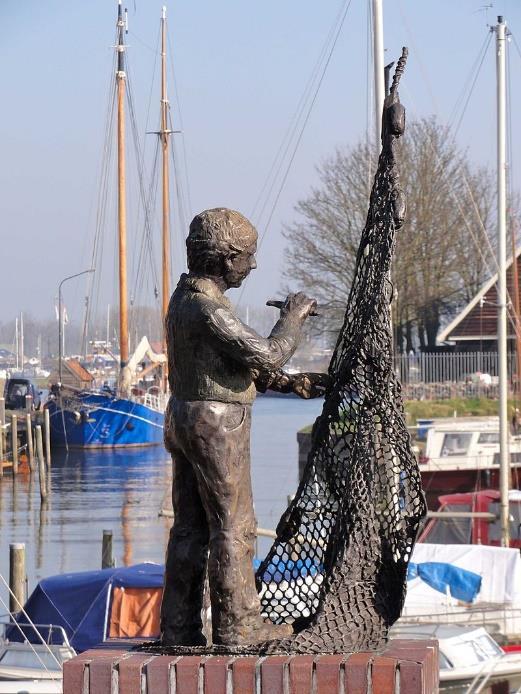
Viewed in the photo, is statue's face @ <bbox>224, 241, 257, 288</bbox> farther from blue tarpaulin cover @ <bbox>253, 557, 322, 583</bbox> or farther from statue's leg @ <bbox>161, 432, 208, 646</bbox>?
blue tarpaulin cover @ <bbox>253, 557, 322, 583</bbox>

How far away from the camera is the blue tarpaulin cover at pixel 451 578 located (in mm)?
19844

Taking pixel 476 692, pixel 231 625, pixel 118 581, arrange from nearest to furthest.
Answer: pixel 231 625 < pixel 476 692 < pixel 118 581

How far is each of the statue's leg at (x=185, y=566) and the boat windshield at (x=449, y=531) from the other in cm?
2033

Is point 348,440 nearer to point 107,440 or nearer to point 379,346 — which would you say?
point 379,346

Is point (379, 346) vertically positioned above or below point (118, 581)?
above

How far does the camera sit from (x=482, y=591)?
67.2ft

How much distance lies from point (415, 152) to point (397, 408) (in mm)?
46438

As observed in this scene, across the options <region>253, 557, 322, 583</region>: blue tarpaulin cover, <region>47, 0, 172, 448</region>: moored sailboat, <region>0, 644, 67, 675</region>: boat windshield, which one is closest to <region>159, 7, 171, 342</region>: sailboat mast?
<region>47, 0, 172, 448</region>: moored sailboat

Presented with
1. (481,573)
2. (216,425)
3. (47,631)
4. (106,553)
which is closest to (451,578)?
(481,573)

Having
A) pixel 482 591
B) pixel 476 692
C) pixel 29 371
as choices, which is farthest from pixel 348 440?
pixel 29 371

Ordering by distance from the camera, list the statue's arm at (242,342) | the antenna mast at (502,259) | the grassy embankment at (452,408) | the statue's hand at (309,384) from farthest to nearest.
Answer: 1. the grassy embankment at (452,408)
2. the antenna mast at (502,259)
3. the statue's hand at (309,384)
4. the statue's arm at (242,342)

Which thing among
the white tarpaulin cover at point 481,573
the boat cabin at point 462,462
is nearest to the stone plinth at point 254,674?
the white tarpaulin cover at point 481,573

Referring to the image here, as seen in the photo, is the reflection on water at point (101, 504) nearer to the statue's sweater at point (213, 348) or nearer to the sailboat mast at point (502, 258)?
the sailboat mast at point (502, 258)

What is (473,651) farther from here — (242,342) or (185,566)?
(242,342)
